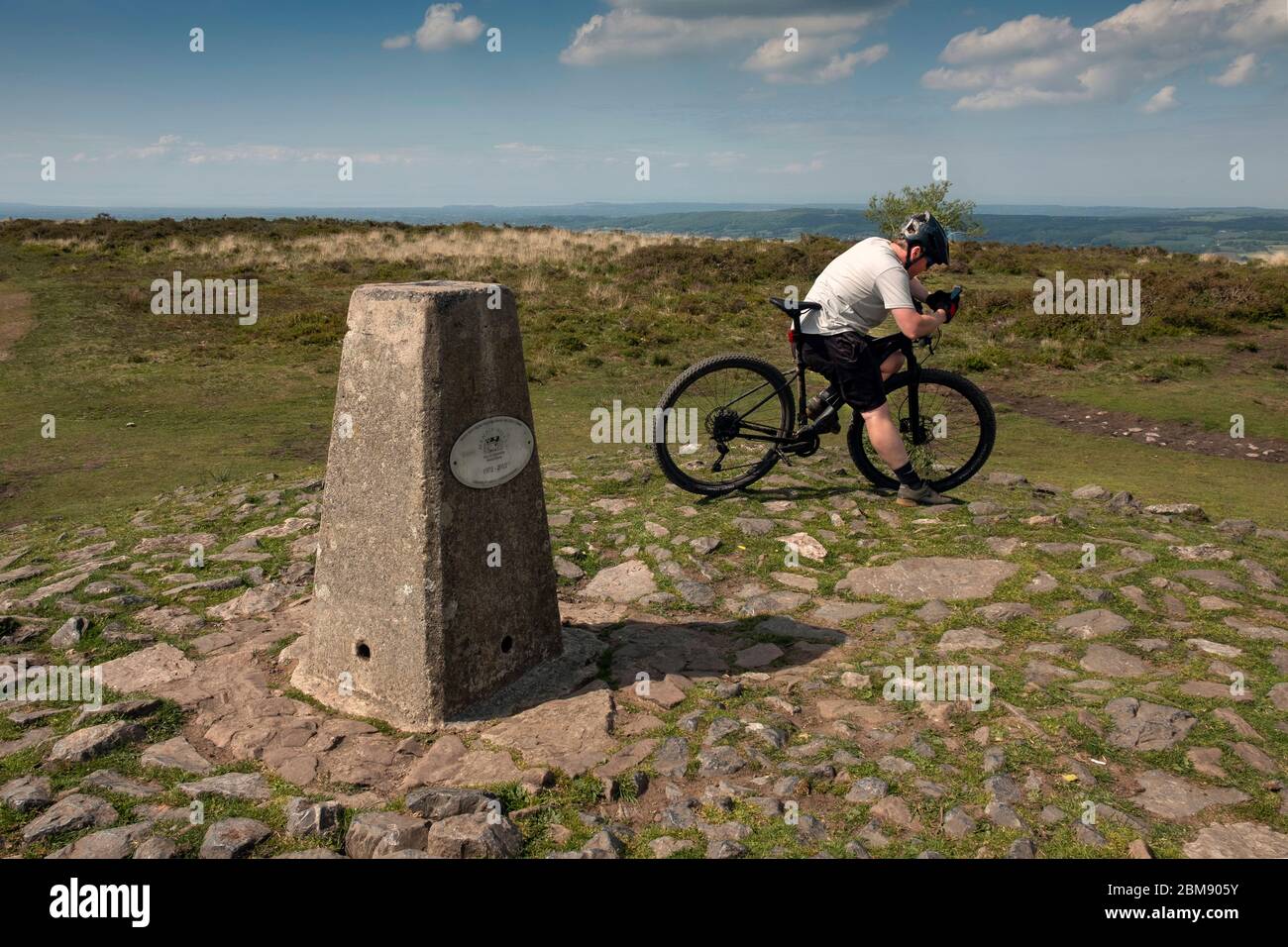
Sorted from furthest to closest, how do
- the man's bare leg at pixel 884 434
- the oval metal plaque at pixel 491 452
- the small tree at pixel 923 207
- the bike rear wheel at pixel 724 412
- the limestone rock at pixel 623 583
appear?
the small tree at pixel 923 207 < the bike rear wheel at pixel 724 412 < the man's bare leg at pixel 884 434 < the limestone rock at pixel 623 583 < the oval metal plaque at pixel 491 452

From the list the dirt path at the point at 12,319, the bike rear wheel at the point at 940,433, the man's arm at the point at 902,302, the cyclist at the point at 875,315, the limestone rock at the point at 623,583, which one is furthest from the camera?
the dirt path at the point at 12,319

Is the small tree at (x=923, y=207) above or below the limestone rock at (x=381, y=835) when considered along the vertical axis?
above

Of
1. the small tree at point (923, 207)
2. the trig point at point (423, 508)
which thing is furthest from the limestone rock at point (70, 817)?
the small tree at point (923, 207)

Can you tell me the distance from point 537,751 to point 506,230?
42023 millimetres

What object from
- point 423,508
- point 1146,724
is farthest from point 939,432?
point 423,508

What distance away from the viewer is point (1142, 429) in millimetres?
12445

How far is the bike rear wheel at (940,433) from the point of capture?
737 cm

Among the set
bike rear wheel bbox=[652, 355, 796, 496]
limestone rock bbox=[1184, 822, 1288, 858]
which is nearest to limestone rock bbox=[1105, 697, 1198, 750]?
limestone rock bbox=[1184, 822, 1288, 858]

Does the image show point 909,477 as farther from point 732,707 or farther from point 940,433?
point 732,707

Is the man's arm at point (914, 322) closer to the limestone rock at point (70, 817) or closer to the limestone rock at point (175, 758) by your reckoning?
the limestone rock at point (175, 758)

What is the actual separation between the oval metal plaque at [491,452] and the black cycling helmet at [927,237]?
3.56 m

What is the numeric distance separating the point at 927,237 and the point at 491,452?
3877mm

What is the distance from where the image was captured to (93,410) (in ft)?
44.1
